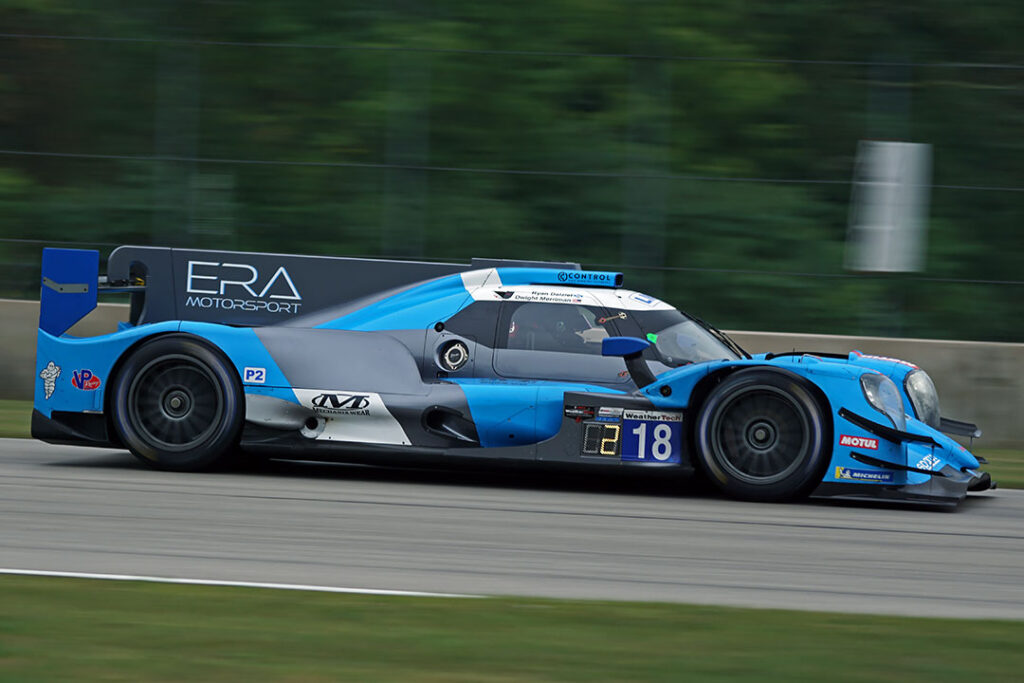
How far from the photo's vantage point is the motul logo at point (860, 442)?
7.89 metres

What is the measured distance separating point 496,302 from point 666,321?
3.60 feet

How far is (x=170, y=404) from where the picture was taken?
8891 millimetres

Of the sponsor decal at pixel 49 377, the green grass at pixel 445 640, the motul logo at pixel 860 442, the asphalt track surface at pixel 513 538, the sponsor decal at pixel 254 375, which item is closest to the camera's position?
the green grass at pixel 445 640

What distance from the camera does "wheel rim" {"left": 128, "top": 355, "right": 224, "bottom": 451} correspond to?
29.1ft

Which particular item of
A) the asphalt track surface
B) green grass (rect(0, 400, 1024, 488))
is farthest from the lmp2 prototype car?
green grass (rect(0, 400, 1024, 488))

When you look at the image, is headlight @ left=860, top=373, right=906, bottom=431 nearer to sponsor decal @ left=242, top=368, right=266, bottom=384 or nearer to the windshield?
the windshield

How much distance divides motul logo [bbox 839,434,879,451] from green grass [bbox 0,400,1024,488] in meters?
2.28

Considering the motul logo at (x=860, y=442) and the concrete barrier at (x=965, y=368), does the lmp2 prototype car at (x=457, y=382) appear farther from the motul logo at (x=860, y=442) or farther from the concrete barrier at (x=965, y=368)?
the concrete barrier at (x=965, y=368)

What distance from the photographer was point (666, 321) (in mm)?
8781

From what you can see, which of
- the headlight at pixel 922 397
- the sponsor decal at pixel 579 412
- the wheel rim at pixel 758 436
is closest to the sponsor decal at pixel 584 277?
the sponsor decal at pixel 579 412

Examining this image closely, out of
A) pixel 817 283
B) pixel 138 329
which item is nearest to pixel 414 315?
pixel 138 329

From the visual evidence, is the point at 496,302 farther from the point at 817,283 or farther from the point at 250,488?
the point at 817,283

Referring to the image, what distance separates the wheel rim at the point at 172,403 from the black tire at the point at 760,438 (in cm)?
318

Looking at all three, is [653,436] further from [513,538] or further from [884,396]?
[513,538]
